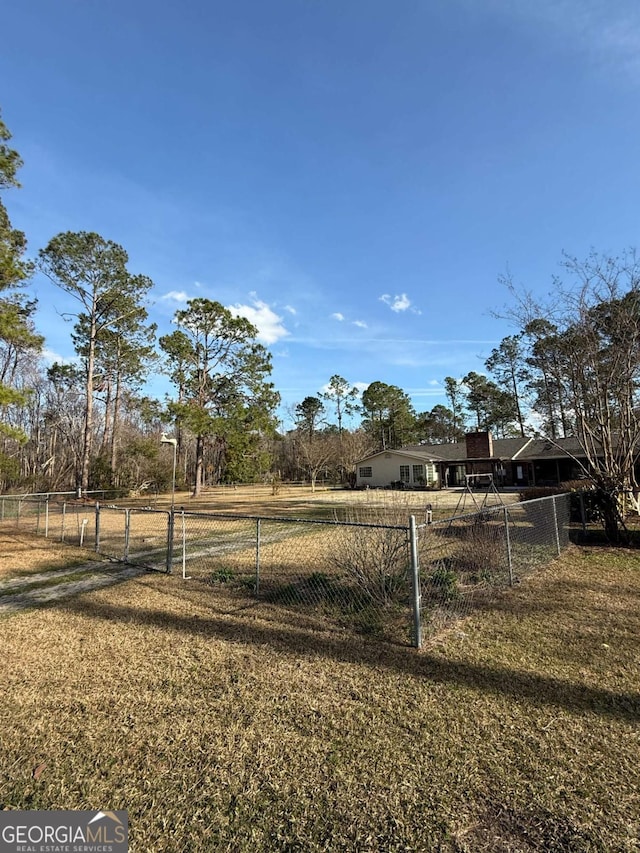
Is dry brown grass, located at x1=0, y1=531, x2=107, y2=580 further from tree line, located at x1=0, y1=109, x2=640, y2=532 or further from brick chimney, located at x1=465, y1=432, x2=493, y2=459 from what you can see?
brick chimney, located at x1=465, y1=432, x2=493, y2=459

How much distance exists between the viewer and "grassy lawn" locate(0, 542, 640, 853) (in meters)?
2.04

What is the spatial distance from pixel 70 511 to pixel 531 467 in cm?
3262

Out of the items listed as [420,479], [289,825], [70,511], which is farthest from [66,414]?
[289,825]

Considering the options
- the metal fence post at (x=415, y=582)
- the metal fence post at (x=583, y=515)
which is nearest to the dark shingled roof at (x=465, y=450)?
the metal fence post at (x=583, y=515)

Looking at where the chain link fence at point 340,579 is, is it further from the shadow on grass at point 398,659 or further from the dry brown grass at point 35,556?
the dry brown grass at point 35,556

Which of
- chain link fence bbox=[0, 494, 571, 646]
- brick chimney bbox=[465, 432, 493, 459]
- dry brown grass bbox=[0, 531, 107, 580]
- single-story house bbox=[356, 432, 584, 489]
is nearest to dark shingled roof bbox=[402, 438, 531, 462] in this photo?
single-story house bbox=[356, 432, 584, 489]

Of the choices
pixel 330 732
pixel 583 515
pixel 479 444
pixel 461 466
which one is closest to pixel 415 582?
pixel 330 732

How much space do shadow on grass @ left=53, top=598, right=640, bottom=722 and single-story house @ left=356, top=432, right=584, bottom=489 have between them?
29.4m

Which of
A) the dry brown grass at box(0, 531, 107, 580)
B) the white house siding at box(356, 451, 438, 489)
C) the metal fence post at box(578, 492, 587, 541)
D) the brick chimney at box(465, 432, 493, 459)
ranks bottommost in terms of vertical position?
the dry brown grass at box(0, 531, 107, 580)

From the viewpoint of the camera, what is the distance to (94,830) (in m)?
2.09

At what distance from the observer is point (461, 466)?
3662 centimetres

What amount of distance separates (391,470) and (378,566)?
105 feet

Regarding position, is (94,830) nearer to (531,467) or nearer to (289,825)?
(289,825)

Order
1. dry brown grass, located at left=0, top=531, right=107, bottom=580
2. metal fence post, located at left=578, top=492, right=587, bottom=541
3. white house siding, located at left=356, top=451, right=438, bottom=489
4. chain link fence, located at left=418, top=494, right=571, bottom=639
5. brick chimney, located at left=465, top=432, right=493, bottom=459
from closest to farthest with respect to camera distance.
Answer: chain link fence, located at left=418, top=494, right=571, bottom=639 < dry brown grass, located at left=0, top=531, right=107, bottom=580 < metal fence post, located at left=578, top=492, right=587, bottom=541 < brick chimney, located at left=465, top=432, right=493, bottom=459 < white house siding, located at left=356, top=451, right=438, bottom=489
